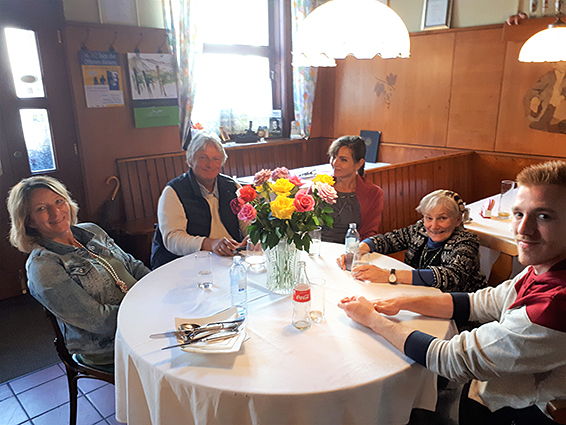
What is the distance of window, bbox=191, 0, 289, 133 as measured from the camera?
477 centimetres

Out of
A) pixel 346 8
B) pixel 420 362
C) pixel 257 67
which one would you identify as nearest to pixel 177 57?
pixel 257 67

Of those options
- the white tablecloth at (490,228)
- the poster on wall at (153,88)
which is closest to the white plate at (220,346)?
the white tablecloth at (490,228)

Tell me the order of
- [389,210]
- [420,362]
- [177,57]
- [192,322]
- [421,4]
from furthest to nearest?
1. [421,4]
2. [177,57]
3. [389,210]
4. [192,322]
5. [420,362]

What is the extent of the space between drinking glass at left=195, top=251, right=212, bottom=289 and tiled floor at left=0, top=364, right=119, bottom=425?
36.3 inches

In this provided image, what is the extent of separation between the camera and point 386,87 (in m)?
5.25

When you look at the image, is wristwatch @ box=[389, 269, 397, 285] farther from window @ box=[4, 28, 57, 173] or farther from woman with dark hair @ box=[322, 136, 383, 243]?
window @ box=[4, 28, 57, 173]

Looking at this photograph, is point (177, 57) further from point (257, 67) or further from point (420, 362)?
point (420, 362)

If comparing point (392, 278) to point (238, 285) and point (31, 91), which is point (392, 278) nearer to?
point (238, 285)

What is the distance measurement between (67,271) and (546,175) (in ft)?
5.64

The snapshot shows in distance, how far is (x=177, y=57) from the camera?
4176mm

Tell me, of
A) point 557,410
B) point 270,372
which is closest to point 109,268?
point 270,372

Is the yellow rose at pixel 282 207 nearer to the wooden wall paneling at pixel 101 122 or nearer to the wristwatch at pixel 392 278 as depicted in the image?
the wristwatch at pixel 392 278

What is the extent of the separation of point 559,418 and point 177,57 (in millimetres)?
4177

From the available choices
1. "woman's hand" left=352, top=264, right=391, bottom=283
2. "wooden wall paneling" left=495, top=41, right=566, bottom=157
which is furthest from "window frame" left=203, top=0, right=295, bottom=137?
"woman's hand" left=352, top=264, right=391, bottom=283
